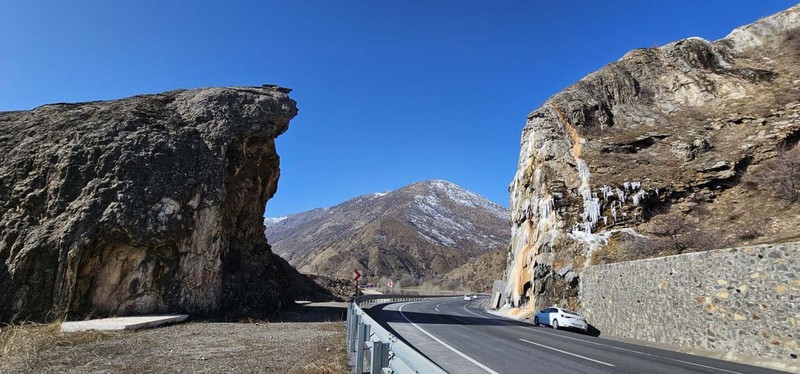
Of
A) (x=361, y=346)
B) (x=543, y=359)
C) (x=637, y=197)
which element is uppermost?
(x=637, y=197)

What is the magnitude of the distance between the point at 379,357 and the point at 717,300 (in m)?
13.1

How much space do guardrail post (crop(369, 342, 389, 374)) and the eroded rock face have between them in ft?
55.2

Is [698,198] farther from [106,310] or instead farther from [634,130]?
[106,310]

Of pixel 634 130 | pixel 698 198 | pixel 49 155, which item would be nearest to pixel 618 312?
pixel 698 198

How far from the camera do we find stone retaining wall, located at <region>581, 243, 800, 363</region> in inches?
440

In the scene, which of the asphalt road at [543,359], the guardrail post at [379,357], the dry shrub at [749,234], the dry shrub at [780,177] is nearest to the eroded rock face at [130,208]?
the asphalt road at [543,359]

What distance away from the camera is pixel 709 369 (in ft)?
32.8

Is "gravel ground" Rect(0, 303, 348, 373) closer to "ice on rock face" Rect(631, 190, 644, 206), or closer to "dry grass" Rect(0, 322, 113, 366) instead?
"dry grass" Rect(0, 322, 113, 366)

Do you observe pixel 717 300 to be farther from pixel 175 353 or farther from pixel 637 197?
pixel 175 353

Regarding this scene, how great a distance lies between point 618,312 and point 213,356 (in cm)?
1688

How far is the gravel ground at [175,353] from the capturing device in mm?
7512

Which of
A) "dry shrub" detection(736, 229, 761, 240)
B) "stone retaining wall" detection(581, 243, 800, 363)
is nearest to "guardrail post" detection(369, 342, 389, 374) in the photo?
"stone retaining wall" detection(581, 243, 800, 363)

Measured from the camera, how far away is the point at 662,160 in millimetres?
29844

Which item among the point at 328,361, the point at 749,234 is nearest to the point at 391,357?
the point at 328,361
